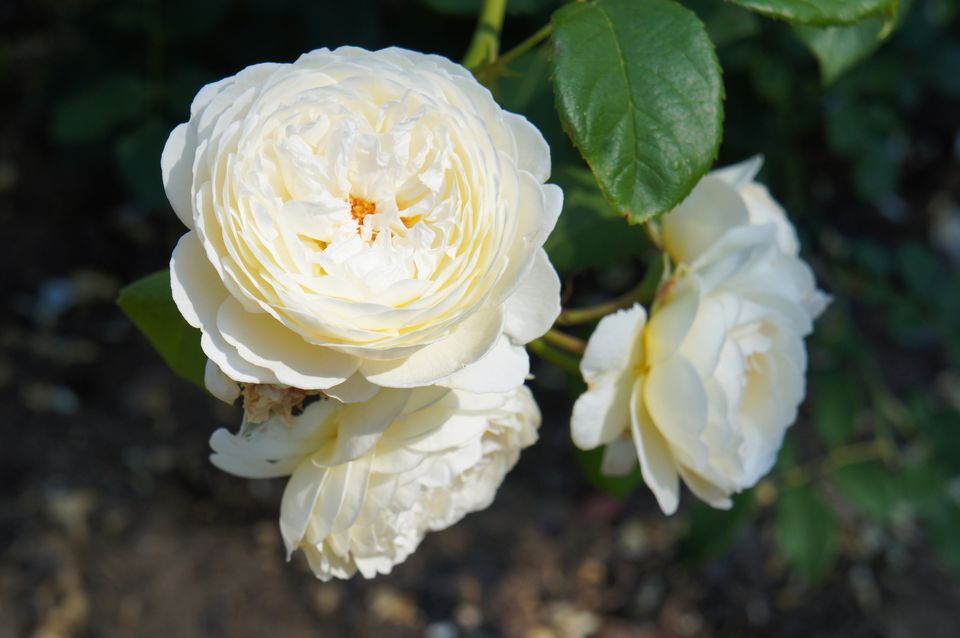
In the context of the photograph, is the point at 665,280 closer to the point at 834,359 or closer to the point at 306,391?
the point at 306,391

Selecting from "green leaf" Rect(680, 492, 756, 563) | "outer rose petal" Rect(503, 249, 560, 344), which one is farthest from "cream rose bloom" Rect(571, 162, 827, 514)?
"green leaf" Rect(680, 492, 756, 563)

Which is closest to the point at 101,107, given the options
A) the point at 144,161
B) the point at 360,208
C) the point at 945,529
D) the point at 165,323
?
the point at 144,161

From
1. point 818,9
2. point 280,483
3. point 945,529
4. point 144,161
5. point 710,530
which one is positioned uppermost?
point 818,9

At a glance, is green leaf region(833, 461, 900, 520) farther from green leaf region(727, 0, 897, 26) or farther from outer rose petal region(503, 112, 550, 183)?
outer rose petal region(503, 112, 550, 183)

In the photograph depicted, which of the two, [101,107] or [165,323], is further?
[101,107]

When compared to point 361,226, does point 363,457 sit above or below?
below

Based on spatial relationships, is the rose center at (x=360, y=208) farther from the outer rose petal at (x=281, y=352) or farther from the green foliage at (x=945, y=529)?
the green foliage at (x=945, y=529)

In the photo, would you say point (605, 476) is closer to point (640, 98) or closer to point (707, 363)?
point (707, 363)
